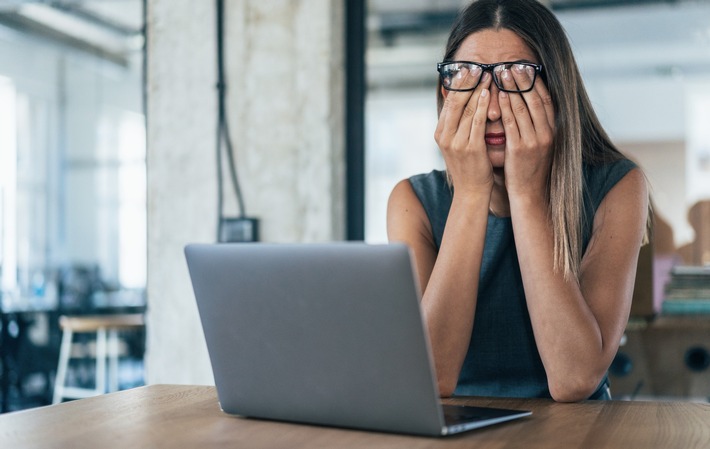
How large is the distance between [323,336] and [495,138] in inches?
23.2

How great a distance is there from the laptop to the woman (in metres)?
0.27

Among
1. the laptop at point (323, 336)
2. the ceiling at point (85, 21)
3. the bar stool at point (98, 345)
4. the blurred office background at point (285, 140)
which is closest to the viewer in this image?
the laptop at point (323, 336)

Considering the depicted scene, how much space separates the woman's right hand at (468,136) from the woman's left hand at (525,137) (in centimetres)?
3

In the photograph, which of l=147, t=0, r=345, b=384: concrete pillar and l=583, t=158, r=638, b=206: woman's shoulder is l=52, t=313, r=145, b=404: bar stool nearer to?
l=147, t=0, r=345, b=384: concrete pillar

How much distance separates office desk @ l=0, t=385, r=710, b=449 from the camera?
786 millimetres

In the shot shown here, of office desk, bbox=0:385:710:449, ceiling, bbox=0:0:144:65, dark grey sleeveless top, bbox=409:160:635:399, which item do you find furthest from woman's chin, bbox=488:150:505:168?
A: ceiling, bbox=0:0:144:65

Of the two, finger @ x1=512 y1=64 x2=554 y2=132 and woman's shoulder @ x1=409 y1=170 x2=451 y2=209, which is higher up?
finger @ x1=512 y1=64 x2=554 y2=132

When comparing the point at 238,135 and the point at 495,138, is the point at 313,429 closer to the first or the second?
the point at 495,138

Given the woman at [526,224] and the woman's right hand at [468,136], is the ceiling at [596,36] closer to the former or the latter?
the woman at [526,224]

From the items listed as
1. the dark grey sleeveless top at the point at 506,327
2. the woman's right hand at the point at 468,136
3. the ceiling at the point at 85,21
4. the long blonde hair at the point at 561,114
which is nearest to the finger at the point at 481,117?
the woman's right hand at the point at 468,136

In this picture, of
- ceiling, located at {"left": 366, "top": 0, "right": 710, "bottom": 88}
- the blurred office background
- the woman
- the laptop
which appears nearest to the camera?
the laptop

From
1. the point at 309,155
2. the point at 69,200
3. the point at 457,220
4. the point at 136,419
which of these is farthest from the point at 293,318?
the point at 69,200

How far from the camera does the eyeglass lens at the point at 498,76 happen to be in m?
1.26

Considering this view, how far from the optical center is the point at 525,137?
1.23 m
